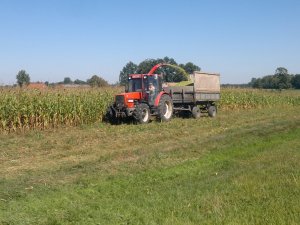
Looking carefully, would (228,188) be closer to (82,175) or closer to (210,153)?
(82,175)

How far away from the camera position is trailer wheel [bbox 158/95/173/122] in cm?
1946

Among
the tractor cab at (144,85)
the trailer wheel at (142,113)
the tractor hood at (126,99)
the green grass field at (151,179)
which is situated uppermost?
the tractor cab at (144,85)

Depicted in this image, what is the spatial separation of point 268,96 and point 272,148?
26351 mm

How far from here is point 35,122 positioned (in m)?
17.1

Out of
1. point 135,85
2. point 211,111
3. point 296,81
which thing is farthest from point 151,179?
point 296,81

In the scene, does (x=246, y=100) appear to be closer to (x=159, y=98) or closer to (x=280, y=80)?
(x=159, y=98)

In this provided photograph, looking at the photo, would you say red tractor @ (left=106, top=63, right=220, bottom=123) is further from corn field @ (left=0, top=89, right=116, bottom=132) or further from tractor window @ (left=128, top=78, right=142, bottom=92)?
corn field @ (left=0, top=89, right=116, bottom=132)

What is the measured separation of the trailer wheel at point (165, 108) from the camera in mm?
19458

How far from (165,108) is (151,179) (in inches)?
467

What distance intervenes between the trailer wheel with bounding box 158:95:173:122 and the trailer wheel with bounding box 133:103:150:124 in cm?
81

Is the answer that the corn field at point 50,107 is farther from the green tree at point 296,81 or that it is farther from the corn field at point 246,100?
the green tree at point 296,81

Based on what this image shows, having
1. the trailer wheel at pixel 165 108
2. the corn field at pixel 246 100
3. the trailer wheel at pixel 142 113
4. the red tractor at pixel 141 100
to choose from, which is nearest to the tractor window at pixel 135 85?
the red tractor at pixel 141 100

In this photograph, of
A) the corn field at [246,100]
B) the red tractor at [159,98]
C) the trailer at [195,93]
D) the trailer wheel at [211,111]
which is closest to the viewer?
the red tractor at [159,98]

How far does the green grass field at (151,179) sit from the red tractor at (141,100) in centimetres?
A: 350
